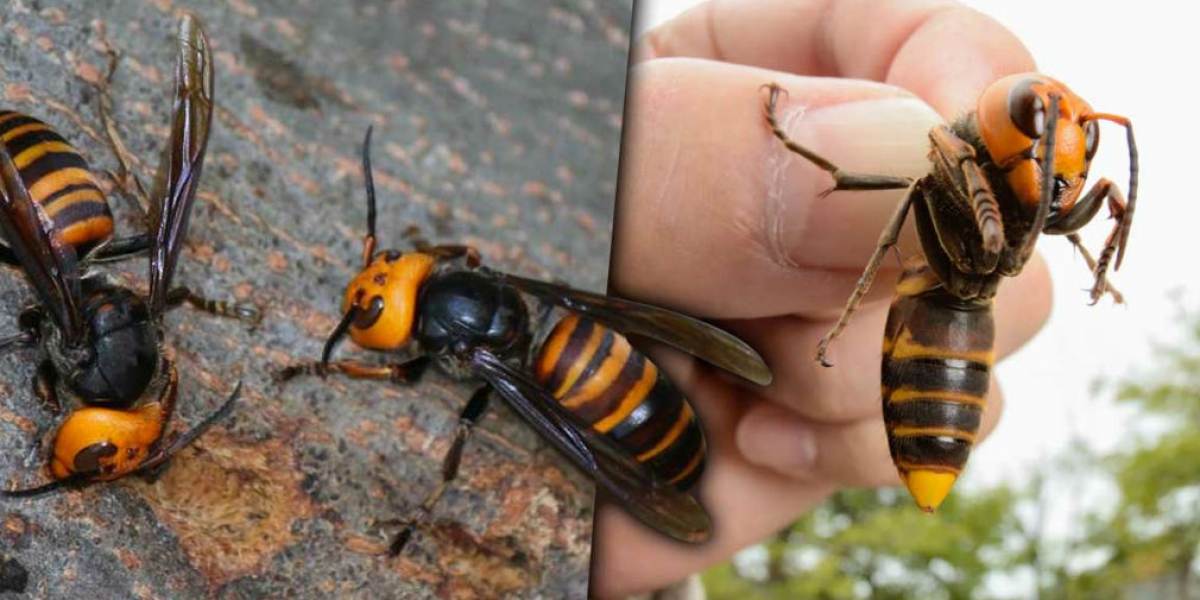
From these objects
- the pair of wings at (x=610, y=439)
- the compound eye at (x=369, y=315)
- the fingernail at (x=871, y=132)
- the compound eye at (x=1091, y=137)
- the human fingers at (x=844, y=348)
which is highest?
the compound eye at (x=1091, y=137)

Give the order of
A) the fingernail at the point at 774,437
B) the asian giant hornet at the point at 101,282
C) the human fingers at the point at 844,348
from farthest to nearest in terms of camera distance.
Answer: the fingernail at the point at 774,437, the human fingers at the point at 844,348, the asian giant hornet at the point at 101,282

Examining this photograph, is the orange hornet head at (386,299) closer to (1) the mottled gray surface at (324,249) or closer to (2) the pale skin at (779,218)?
(1) the mottled gray surface at (324,249)

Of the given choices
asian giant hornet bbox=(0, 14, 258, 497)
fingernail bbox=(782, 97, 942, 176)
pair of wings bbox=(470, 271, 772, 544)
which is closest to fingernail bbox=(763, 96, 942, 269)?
fingernail bbox=(782, 97, 942, 176)

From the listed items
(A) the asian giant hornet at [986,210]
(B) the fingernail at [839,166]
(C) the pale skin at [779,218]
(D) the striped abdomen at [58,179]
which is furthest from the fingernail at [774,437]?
(D) the striped abdomen at [58,179]

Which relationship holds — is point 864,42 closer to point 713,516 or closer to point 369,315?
point 713,516

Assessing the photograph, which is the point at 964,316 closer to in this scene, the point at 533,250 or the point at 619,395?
the point at 619,395

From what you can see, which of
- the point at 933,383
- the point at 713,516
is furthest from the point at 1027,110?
the point at 713,516
